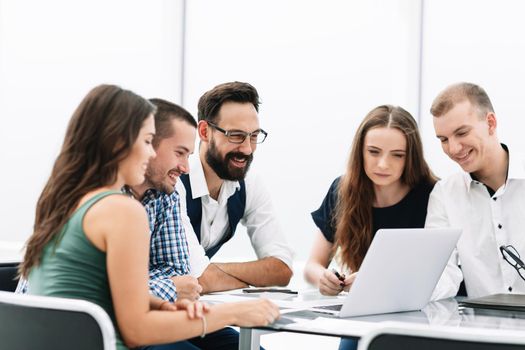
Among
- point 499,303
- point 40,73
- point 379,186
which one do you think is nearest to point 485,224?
point 379,186

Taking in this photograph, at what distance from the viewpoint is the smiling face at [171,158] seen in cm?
243

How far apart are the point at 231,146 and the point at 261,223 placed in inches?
14.2

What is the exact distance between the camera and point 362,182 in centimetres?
301

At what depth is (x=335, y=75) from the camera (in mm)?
4727

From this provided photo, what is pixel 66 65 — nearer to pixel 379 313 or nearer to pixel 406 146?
pixel 406 146

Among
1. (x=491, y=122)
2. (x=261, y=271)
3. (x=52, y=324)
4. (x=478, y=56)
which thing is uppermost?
(x=478, y=56)

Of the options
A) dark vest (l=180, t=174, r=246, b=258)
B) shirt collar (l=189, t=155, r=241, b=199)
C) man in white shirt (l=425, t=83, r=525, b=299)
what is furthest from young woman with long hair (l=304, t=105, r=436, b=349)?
shirt collar (l=189, t=155, r=241, b=199)

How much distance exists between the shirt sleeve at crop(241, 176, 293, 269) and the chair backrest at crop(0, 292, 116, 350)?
5.13 feet

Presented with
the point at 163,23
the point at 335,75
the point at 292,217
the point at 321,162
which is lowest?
the point at 292,217

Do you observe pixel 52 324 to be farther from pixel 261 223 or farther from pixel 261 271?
pixel 261 223

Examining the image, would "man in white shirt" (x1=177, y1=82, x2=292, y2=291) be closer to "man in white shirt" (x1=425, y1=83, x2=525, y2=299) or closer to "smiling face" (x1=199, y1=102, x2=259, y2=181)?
"smiling face" (x1=199, y1=102, x2=259, y2=181)

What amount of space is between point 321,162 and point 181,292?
2.59m

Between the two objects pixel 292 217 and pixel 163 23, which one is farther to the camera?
pixel 163 23

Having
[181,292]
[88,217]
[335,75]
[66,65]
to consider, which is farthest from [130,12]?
[88,217]
